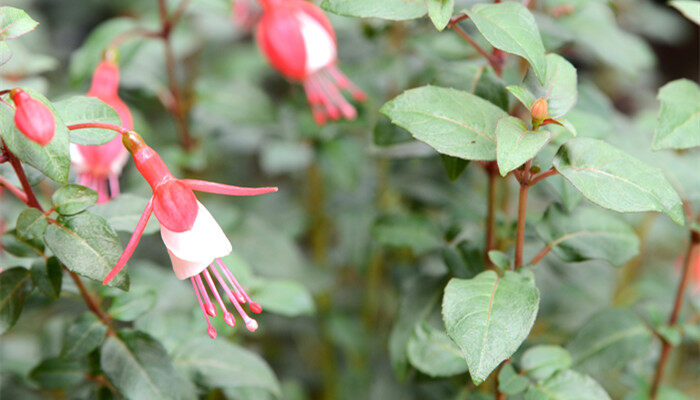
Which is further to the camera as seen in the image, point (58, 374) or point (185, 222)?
point (58, 374)

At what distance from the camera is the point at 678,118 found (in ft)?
1.93

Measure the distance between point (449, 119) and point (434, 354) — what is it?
24cm

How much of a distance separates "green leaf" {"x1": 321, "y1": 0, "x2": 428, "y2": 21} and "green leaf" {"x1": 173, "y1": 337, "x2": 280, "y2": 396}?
1.22 feet

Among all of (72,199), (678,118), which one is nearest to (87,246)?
(72,199)

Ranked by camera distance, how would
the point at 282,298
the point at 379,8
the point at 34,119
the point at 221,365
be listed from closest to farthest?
the point at 34,119, the point at 379,8, the point at 221,365, the point at 282,298

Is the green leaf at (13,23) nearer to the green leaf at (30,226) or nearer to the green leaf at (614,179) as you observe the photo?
the green leaf at (30,226)

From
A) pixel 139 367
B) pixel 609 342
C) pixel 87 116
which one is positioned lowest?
pixel 609 342

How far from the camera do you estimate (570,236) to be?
635 mm

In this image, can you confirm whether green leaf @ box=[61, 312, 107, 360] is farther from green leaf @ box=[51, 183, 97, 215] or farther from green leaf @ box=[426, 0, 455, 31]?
green leaf @ box=[426, 0, 455, 31]

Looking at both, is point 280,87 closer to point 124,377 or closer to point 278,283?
point 278,283

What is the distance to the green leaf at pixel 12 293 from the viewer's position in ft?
1.77

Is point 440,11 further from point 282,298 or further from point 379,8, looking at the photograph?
point 282,298

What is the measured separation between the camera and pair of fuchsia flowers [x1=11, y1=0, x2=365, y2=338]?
0.48 meters

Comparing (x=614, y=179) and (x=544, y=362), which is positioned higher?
(x=614, y=179)
